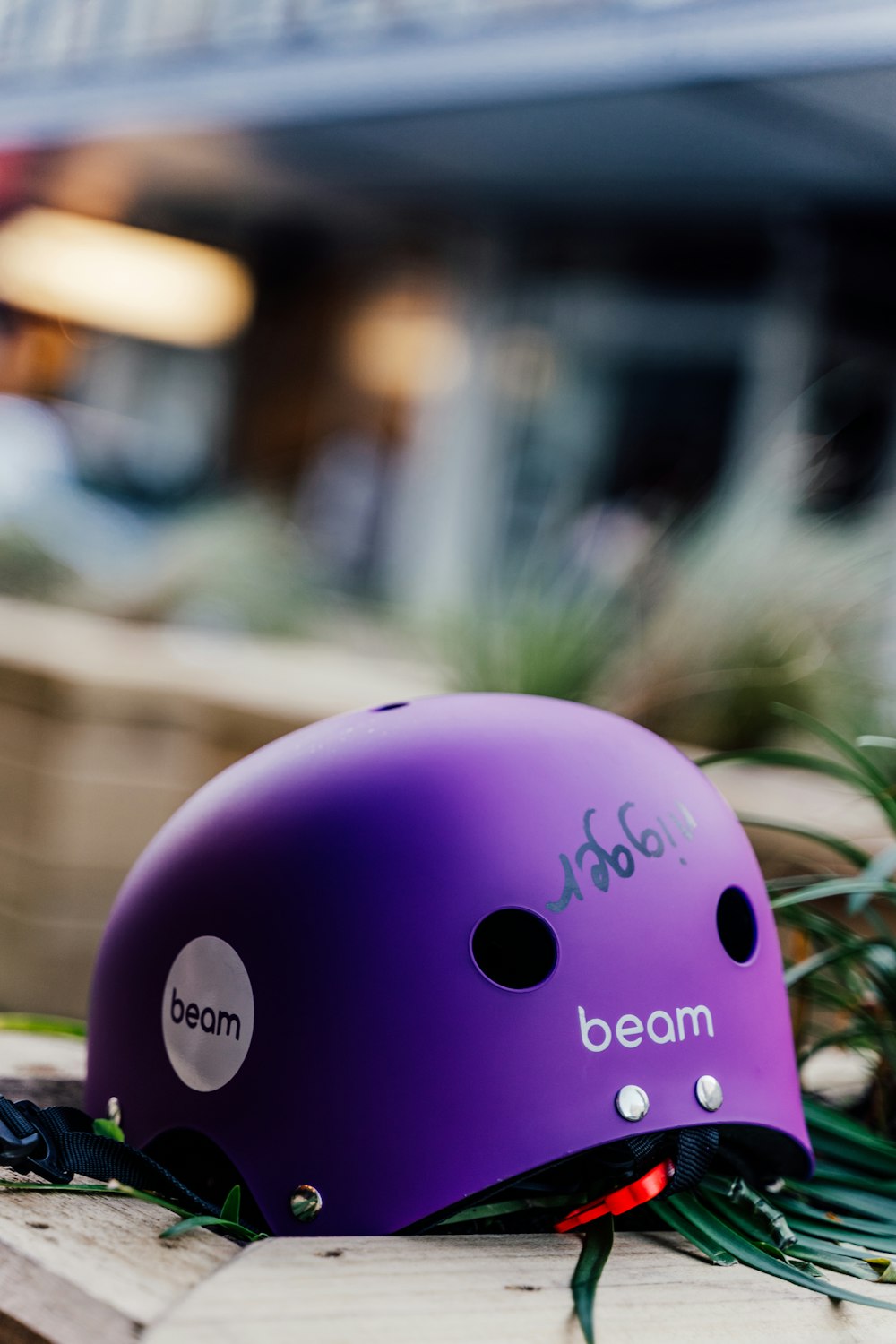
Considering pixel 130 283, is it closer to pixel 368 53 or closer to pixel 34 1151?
pixel 368 53

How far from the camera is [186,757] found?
3514 millimetres

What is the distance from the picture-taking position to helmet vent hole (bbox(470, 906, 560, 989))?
1140mm

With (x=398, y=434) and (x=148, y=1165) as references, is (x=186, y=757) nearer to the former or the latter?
(x=148, y=1165)

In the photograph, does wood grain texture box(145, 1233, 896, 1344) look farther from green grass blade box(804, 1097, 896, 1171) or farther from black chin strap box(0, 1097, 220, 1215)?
green grass blade box(804, 1097, 896, 1171)

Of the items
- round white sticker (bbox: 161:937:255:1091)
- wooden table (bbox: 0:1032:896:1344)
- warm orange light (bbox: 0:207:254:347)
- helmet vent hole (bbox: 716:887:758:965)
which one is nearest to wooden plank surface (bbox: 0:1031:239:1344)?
wooden table (bbox: 0:1032:896:1344)

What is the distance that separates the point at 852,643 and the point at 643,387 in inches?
220

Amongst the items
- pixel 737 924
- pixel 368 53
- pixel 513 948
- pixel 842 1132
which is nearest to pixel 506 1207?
pixel 513 948

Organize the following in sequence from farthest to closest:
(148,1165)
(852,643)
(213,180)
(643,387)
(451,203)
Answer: (213,180) → (451,203) → (643,387) → (852,643) → (148,1165)

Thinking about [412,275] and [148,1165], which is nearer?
[148,1165]

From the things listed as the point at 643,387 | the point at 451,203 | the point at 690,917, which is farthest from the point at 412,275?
the point at 690,917

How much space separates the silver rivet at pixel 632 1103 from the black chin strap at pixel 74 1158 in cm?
30

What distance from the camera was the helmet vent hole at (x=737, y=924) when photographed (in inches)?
49.7

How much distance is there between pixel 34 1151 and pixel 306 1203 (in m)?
0.20

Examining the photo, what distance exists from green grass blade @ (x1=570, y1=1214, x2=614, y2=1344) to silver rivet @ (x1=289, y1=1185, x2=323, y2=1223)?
0.19 metres
